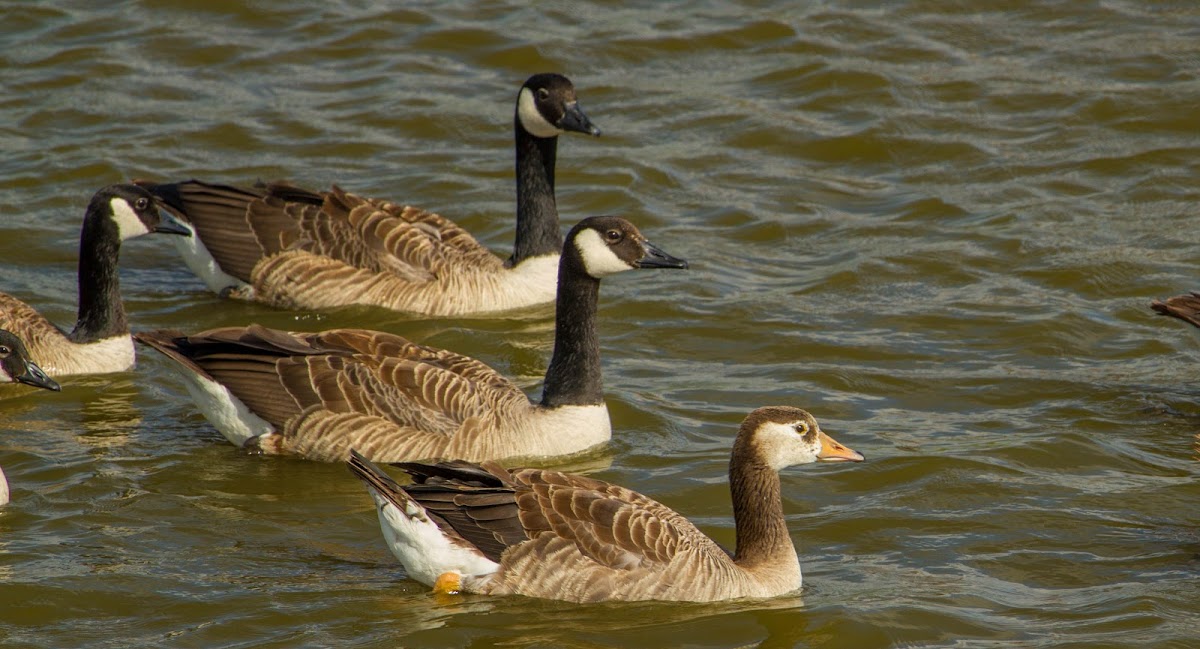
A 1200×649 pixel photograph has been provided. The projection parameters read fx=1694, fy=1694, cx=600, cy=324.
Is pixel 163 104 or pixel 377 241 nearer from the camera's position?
pixel 377 241

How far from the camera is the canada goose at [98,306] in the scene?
11.8 metres

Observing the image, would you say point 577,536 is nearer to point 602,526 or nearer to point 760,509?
point 602,526

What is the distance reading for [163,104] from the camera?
17.9 meters

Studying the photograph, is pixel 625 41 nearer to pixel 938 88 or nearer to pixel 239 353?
pixel 938 88

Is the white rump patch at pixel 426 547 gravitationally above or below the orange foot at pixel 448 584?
above

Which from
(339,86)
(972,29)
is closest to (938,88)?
(972,29)

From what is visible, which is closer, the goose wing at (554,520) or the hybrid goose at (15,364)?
the goose wing at (554,520)

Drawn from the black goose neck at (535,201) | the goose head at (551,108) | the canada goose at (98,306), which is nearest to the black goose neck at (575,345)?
the black goose neck at (535,201)

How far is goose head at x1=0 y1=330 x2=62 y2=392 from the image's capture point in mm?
10609

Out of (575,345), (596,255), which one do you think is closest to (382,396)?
(575,345)

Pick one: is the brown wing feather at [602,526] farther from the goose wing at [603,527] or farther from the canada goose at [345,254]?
the canada goose at [345,254]

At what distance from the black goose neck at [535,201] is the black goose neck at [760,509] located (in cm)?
573

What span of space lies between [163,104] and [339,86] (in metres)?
1.90

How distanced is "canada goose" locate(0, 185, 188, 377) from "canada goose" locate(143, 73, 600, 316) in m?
1.13
